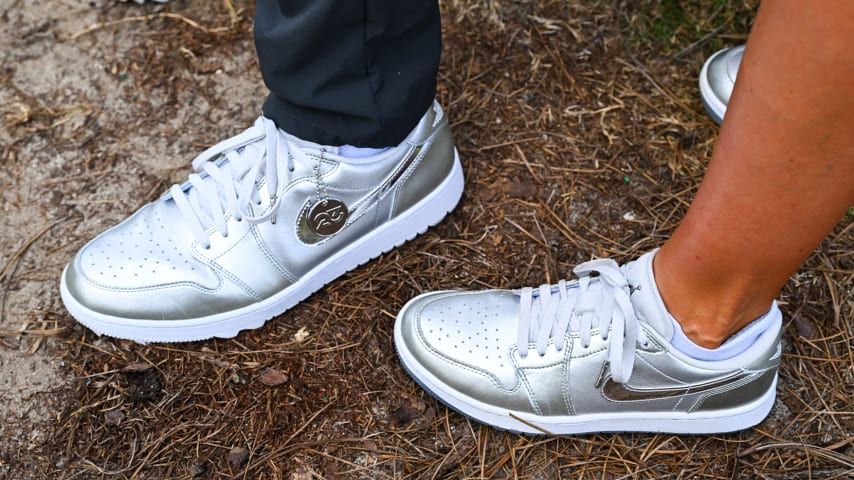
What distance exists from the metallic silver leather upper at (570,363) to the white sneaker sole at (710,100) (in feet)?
2.50

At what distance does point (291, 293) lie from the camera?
1527 millimetres

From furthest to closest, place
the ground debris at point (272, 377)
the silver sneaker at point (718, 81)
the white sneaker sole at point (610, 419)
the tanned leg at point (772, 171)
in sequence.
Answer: the silver sneaker at point (718, 81)
the ground debris at point (272, 377)
the white sneaker sole at point (610, 419)
the tanned leg at point (772, 171)

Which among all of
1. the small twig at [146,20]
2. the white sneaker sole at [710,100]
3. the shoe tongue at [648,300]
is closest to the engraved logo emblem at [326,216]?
the shoe tongue at [648,300]

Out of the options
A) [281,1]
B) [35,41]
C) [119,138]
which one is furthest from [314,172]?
[35,41]

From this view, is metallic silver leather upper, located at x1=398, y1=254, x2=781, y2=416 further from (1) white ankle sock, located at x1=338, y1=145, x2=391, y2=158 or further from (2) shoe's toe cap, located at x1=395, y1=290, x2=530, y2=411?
(1) white ankle sock, located at x1=338, y1=145, x2=391, y2=158

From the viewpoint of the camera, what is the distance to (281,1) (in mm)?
1229

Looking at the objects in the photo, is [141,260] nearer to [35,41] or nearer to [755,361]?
[35,41]

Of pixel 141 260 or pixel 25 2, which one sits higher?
pixel 25 2

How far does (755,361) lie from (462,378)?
55cm

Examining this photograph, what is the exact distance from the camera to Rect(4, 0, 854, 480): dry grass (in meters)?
1.38

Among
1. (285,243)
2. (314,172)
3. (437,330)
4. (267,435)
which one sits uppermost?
(314,172)

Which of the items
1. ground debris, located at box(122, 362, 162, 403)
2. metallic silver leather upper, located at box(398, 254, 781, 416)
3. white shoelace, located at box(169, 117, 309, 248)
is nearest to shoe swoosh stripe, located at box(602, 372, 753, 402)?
metallic silver leather upper, located at box(398, 254, 781, 416)

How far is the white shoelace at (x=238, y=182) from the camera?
141cm

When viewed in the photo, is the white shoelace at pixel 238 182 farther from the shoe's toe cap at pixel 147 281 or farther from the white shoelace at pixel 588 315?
the white shoelace at pixel 588 315
